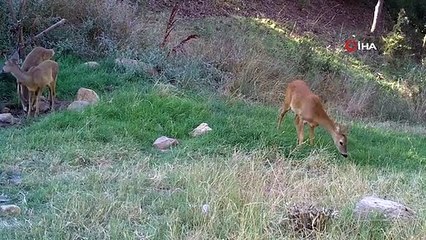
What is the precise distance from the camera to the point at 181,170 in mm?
5895

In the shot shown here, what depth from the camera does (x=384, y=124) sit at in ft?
37.7

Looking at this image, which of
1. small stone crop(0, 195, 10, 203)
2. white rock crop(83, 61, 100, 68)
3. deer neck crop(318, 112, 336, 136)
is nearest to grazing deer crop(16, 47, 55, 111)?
white rock crop(83, 61, 100, 68)

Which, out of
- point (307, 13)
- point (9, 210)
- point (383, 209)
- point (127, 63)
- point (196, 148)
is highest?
point (383, 209)

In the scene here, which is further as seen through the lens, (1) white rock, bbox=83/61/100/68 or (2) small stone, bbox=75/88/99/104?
(1) white rock, bbox=83/61/100/68

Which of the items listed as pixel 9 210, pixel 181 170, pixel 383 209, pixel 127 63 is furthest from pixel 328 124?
pixel 9 210

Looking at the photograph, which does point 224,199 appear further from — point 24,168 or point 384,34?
point 384,34

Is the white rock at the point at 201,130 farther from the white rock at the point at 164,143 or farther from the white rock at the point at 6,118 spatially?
the white rock at the point at 6,118

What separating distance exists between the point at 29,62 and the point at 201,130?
2.59 meters

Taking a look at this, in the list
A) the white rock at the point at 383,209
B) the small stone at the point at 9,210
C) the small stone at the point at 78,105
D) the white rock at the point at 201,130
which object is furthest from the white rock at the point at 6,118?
the white rock at the point at 383,209

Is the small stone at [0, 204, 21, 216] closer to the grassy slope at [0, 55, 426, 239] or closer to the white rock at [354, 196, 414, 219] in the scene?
the grassy slope at [0, 55, 426, 239]

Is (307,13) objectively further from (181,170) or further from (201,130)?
(181,170)

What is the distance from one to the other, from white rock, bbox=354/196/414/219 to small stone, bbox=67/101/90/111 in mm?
4437

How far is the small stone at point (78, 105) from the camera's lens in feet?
27.2

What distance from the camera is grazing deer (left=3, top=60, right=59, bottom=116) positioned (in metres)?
8.12
